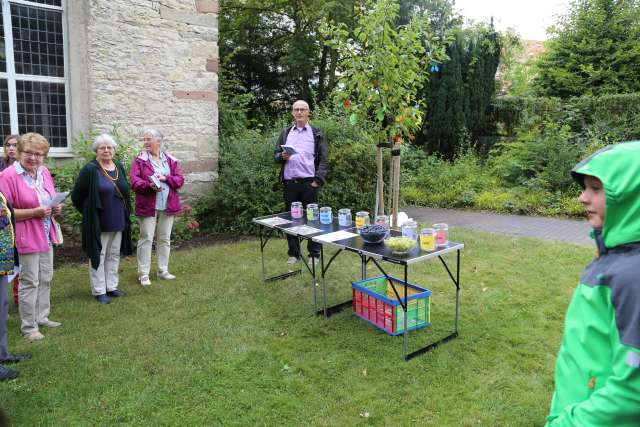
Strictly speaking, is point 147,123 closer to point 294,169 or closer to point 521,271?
point 294,169

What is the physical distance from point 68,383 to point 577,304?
3.59 metres

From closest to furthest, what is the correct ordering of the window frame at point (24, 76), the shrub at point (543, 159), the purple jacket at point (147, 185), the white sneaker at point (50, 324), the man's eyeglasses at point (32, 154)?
the man's eyeglasses at point (32, 154) < the white sneaker at point (50, 324) < the purple jacket at point (147, 185) < the window frame at point (24, 76) < the shrub at point (543, 159)

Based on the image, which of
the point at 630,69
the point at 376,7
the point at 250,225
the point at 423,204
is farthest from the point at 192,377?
the point at 630,69

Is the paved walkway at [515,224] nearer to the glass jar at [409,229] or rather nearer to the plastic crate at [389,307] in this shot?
the plastic crate at [389,307]

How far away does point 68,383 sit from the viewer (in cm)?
362

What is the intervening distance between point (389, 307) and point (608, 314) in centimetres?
305

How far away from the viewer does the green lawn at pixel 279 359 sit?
325cm

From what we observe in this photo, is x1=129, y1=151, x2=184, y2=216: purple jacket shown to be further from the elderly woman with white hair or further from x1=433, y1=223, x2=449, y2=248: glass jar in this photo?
x1=433, y1=223, x2=449, y2=248: glass jar

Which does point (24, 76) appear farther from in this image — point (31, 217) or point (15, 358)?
point (15, 358)

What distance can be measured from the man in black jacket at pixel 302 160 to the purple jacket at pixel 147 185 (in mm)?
1363

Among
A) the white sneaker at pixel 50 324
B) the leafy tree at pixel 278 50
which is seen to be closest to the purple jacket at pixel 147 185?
the white sneaker at pixel 50 324

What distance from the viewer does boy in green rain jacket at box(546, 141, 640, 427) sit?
1.28 meters

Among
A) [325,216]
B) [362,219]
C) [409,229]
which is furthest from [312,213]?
[409,229]

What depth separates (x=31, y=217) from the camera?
418 centimetres
